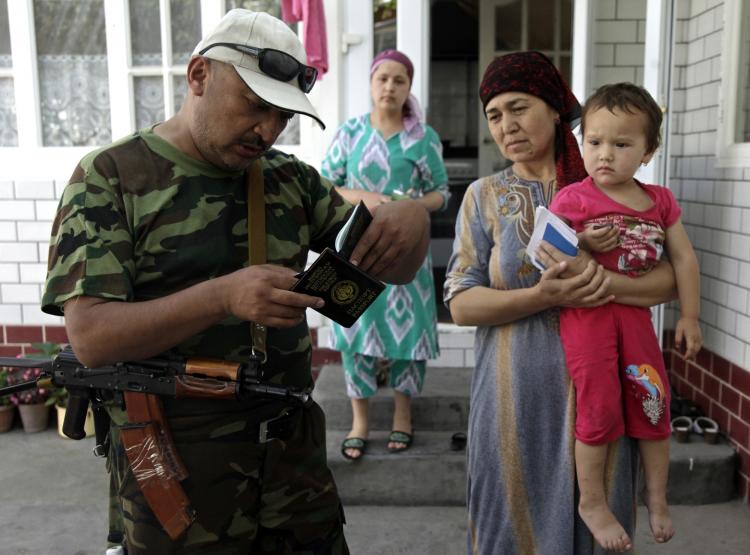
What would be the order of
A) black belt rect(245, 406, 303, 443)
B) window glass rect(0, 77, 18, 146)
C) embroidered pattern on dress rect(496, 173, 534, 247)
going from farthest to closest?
1. window glass rect(0, 77, 18, 146)
2. embroidered pattern on dress rect(496, 173, 534, 247)
3. black belt rect(245, 406, 303, 443)

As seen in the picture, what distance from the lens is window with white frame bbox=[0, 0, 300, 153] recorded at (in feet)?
15.2

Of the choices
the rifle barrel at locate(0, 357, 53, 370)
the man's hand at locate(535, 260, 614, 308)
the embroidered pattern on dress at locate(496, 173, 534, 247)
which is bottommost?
the rifle barrel at locate(0, 357, 53, 370)

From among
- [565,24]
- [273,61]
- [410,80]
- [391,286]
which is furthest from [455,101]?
[273,61]

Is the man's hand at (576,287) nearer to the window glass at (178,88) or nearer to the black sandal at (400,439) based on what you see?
the black sandal at (400,439)

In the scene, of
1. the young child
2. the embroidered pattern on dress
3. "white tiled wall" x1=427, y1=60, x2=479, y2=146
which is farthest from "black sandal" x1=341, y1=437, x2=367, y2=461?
"white tiled wall" x1=427, y1=60, x2=479, y2=146

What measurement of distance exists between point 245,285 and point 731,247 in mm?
2959

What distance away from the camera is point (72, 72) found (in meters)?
4.76

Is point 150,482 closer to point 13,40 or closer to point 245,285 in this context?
point 245,285

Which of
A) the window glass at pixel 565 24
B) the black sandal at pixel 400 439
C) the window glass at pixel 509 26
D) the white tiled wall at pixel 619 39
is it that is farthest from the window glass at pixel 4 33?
the window glass at pixel 565 24

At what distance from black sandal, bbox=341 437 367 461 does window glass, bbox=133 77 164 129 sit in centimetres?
234

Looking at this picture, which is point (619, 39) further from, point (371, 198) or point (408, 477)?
point (408, 477)

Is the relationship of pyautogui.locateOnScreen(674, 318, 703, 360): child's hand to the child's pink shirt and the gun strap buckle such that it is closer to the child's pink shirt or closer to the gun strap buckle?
the child's pink shirt

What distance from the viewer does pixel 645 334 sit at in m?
1.97

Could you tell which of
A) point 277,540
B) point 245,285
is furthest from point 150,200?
point 277,540
